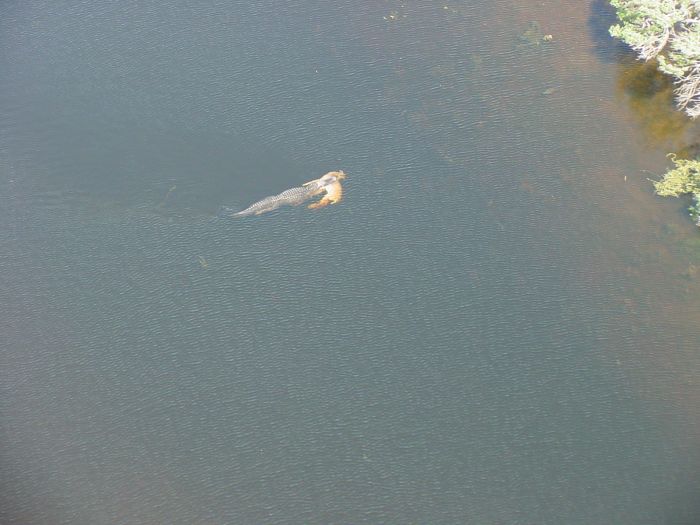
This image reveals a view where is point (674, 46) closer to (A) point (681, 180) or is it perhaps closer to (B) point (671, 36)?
(B) point (671, 36)

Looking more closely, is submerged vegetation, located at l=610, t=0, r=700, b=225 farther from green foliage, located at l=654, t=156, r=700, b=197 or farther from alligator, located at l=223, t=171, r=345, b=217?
alligator, located at l=223, t=171, r=345, b=217

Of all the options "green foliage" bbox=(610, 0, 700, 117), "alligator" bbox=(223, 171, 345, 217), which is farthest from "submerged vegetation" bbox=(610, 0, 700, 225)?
"alligator" bbox=(223, 171, 345, 217)

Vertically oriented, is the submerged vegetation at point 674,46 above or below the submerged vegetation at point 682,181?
above

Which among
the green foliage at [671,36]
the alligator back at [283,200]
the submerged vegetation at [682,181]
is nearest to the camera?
the submerged vegetation at [682,181]

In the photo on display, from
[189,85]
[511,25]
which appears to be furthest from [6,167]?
[511,25]

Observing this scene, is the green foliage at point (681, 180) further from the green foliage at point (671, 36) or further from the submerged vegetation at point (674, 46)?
the green foliage at point (671, 36)

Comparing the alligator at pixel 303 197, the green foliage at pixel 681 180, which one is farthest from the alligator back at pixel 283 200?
the green foliage at pixel 681 180

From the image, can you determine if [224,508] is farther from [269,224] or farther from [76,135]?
[76,135]
